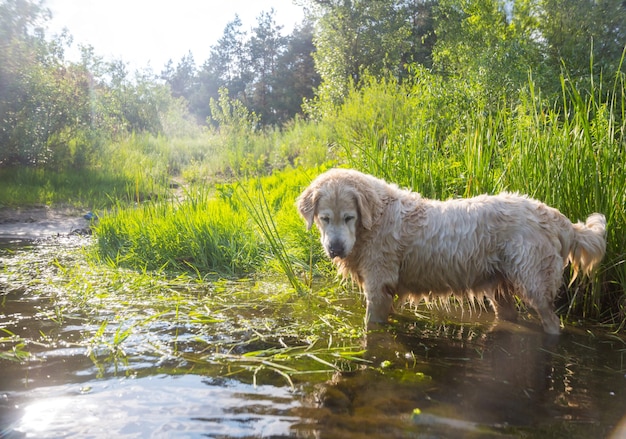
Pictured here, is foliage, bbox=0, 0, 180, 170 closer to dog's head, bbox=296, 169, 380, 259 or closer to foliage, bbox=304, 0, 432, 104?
dog's head, bbox=296, 169, 380, 259

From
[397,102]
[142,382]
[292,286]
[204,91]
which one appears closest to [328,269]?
[292,286]

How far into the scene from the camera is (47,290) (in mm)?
5383

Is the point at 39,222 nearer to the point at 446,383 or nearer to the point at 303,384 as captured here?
the point at 303,384

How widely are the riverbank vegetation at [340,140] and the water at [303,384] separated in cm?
134

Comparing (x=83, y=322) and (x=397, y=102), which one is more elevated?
(x=397, y=102)

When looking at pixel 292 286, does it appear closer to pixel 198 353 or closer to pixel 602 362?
pixel 198 353

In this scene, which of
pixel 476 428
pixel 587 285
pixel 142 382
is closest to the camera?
pixel 476 428

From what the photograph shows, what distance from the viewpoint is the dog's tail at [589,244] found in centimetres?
412

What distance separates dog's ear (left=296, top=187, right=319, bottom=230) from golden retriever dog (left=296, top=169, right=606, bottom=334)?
0.04 ft

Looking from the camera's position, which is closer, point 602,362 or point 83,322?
point 602,362

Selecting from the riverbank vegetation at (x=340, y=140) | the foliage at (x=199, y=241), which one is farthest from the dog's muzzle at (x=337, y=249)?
the foliage at (x=199, y=241)

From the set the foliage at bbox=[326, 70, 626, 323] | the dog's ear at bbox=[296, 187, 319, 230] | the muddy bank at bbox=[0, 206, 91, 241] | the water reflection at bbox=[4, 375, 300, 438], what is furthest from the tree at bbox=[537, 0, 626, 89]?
the water reflection at bbox=[4, 375, 300, 438]

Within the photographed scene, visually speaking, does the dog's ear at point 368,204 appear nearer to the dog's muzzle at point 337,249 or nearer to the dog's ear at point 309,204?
the dog's muzzle at point 337,249

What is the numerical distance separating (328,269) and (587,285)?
317cm
